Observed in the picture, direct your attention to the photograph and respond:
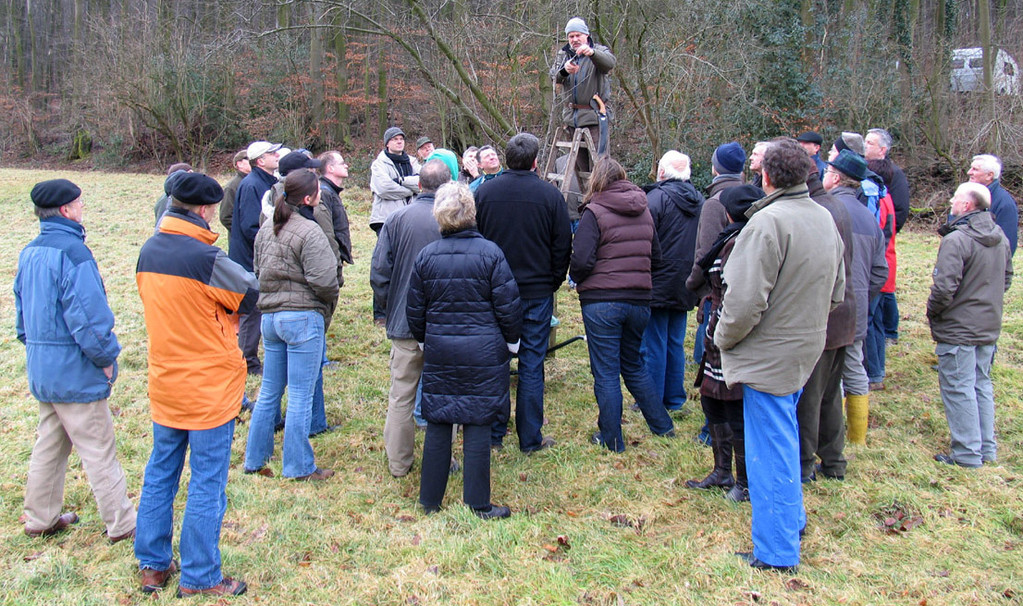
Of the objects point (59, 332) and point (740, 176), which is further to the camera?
point (740, 176)

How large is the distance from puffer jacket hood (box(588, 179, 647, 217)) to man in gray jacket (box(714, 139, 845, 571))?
1400 millimetres

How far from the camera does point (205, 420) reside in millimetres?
3391

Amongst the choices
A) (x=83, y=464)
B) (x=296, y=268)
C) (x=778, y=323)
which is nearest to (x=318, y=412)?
(x=296, y=268)

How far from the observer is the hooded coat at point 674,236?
5.75 metres

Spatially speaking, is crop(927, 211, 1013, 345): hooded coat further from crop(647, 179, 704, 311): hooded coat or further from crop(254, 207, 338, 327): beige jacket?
crop(254, 207, 338, 327): beige jacket

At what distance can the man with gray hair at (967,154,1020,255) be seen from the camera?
5695 mm

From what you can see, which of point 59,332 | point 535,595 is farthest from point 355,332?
point 535,595

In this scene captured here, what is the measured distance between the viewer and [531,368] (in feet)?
17.2

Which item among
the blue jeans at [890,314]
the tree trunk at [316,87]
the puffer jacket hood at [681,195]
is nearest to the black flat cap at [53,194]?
the puffer jacket hood at [681,195]

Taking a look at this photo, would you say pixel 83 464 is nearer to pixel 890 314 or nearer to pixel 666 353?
pixel 666 353

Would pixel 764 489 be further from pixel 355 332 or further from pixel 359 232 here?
pixel 359 232

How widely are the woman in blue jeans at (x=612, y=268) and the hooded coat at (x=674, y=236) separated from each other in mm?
562

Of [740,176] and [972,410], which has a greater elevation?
[740,176]

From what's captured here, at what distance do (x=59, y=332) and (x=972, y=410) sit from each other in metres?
5.76
